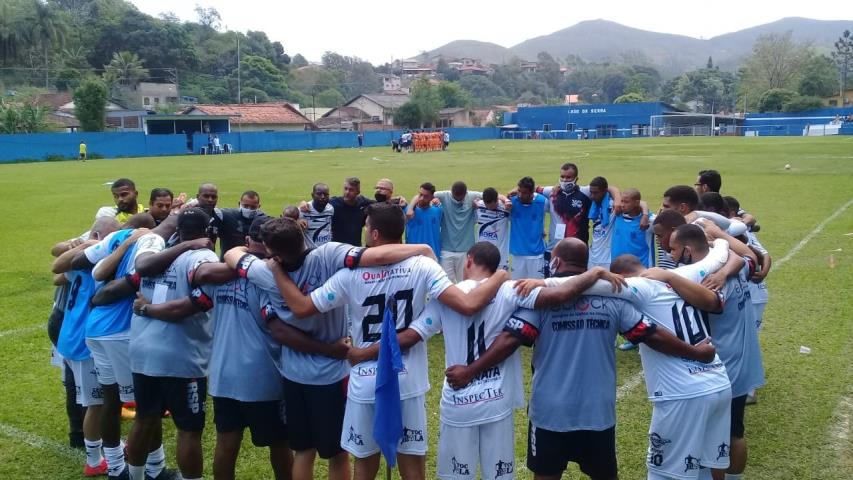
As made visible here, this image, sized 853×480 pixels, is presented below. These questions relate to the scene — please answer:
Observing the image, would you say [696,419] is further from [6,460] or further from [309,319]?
[6,460]

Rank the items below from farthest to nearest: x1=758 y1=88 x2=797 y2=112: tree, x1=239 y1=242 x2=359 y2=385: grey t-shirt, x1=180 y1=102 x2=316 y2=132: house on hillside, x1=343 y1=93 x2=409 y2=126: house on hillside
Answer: x1=343 y1=93 x2=409 y2=126: house on hillside, x1=758 y1=88 x2=797 y2=112: tree, x1=180 y1=102 x2=316 y2=132: house on hillside, x1=239 y1=242 x2=359 y2=385: grey t-shirt

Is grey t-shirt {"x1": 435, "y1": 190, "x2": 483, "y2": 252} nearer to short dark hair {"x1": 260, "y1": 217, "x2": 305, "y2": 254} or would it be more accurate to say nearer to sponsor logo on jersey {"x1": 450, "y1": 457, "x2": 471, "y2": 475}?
short dark hair {"x1": 260, "y1": 217, "x2": 305, "y2": 254}

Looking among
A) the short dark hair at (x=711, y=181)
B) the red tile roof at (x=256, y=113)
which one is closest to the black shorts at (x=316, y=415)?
the short dark hair at (x=711, y=181)

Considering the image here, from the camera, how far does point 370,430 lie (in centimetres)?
445

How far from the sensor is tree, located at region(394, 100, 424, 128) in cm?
9356

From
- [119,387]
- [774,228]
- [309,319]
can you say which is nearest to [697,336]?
[309,319]

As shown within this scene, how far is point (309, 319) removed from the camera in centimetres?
465

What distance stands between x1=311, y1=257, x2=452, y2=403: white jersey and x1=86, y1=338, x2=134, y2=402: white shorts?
6.72 feet

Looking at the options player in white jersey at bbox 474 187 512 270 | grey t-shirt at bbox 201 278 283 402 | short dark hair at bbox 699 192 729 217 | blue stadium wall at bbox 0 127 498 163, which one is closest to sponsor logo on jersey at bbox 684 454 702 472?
A: grey t-shirt at bbox 201 278 283 402

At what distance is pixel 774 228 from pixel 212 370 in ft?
53.4

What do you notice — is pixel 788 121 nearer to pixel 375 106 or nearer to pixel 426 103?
pixel 426 103

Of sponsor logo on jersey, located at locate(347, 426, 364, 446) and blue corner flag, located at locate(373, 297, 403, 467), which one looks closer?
blue corner flag, located at locate(373, 297, 403, 467)

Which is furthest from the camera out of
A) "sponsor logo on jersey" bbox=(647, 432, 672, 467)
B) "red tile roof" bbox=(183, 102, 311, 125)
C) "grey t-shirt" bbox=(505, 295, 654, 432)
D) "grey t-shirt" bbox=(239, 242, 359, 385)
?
"red tile roof" bbox=(183, 102, 311, 125)

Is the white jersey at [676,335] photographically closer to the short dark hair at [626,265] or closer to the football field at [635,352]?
the short dark hair at [626,265]
